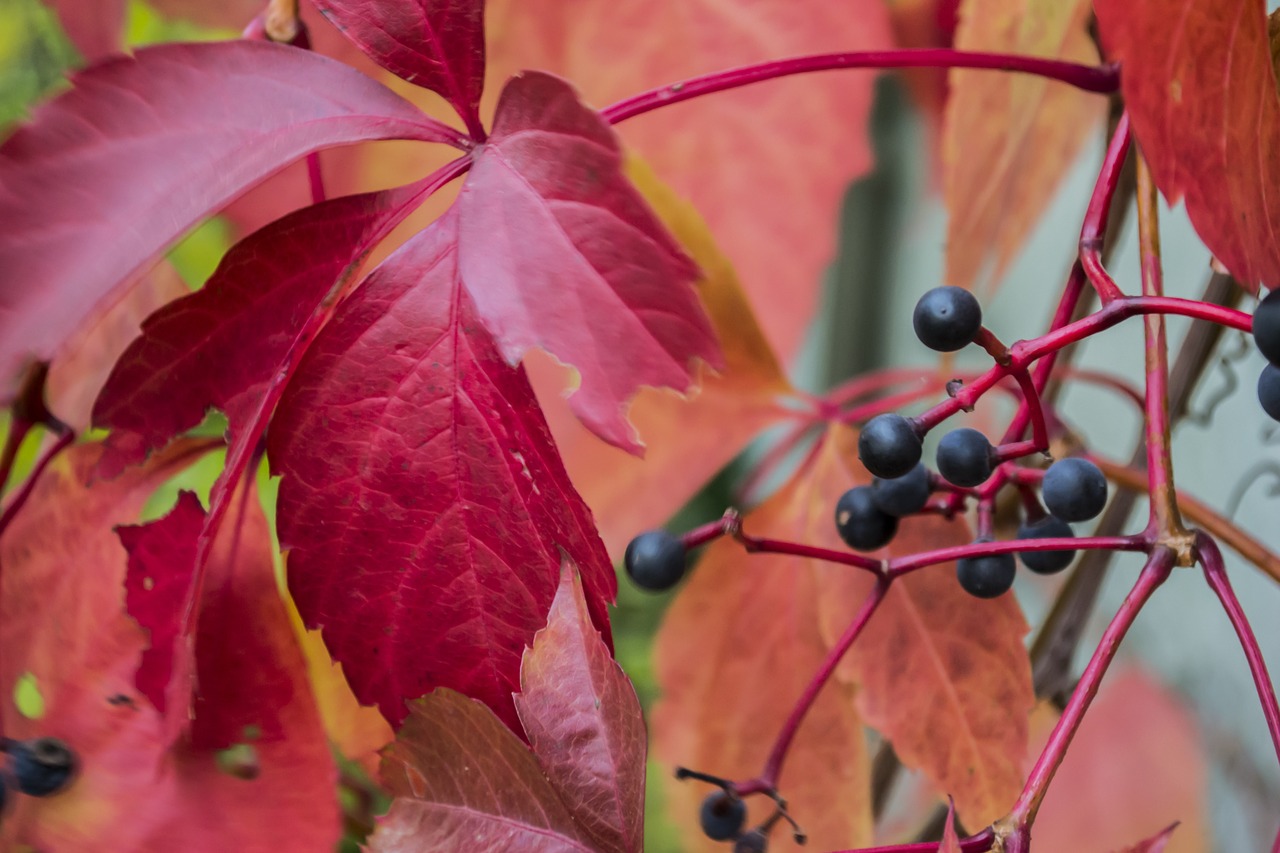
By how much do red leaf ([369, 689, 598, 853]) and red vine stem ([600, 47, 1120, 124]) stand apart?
0.14 metres

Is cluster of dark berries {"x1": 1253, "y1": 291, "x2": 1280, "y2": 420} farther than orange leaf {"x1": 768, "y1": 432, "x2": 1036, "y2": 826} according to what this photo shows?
No

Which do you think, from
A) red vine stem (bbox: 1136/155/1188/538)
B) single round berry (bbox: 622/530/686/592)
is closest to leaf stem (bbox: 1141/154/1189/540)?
red vine stem (bbox: 1136/155/1188/538)

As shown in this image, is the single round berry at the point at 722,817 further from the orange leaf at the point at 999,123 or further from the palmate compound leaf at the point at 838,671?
the orange leaf at the point at 999,123

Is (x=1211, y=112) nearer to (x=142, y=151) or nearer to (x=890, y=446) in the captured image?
(x=890, y=446)

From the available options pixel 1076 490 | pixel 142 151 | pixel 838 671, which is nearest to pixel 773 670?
pixel 838 671

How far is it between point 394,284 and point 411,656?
78 mm

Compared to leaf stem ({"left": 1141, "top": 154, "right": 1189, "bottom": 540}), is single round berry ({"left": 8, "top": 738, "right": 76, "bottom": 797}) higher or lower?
lower

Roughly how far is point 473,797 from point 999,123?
286 millimetres

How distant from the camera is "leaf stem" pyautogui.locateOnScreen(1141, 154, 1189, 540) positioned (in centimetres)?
19

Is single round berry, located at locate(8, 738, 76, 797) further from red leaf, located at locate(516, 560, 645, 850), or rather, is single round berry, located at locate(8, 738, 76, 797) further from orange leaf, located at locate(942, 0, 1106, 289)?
orange leaf, located at locate(942, 0, 1106, 289)

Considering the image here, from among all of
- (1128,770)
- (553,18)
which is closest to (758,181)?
(553,18)

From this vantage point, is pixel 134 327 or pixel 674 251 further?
pixel 134 327

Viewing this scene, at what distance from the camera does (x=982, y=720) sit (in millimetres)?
272

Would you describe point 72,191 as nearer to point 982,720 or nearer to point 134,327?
point 134,327
